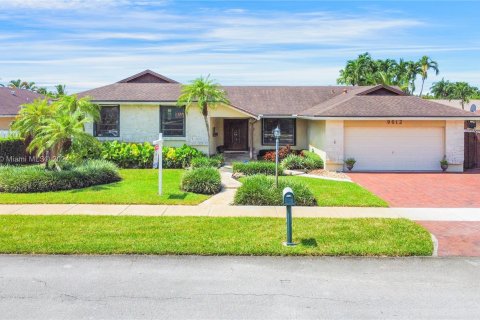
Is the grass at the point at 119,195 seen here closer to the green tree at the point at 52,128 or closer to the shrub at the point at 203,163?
the green tree at the point at 52,128

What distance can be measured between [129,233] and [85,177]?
7055 millimetres

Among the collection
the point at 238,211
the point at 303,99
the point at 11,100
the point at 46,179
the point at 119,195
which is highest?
the point at 11,100

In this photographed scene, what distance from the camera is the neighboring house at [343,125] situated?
22172 millimetres

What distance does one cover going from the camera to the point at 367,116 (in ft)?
71.0

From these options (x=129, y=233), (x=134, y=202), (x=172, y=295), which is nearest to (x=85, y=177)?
(x=134, y=202)

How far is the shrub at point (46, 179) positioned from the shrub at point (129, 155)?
4.87 meters

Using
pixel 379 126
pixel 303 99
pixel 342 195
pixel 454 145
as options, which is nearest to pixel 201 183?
pixel 342 195

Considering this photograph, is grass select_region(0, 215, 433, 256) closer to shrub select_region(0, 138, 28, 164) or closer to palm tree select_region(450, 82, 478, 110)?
shrub select_region(0, 138, 28, 164)

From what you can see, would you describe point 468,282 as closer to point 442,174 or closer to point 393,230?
point 393,230

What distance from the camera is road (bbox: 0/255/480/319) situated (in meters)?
6.27

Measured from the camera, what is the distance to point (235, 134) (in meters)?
28.8

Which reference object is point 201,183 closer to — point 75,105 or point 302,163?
point 302,163

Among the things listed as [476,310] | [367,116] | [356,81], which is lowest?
[476,310]

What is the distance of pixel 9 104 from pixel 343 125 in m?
22.8
